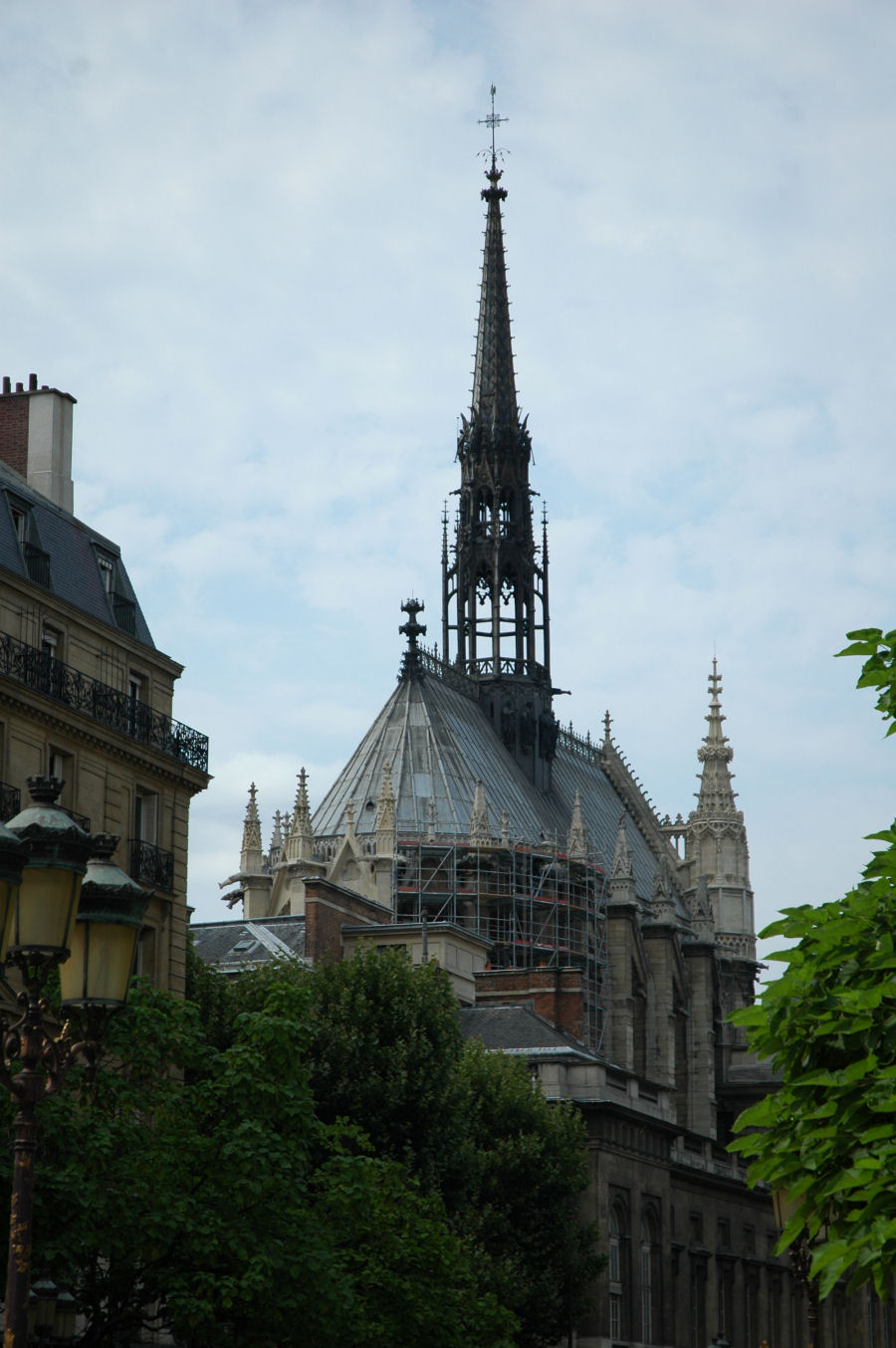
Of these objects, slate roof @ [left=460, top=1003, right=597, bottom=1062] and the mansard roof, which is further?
the mansard roof

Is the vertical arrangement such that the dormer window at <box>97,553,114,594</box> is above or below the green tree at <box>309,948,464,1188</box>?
above

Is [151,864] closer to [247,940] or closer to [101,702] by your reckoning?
[101,702]

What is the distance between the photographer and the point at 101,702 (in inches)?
1625

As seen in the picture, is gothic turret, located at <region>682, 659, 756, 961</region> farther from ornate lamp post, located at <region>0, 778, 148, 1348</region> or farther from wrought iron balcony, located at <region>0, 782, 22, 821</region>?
ornate lamp post, located at <region>0, 778, 148, 1348</region>

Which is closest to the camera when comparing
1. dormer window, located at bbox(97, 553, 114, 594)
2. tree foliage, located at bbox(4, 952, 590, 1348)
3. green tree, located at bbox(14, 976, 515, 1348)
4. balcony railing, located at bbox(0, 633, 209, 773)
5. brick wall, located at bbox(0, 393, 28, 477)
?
A: green tree, located at bbox(14, 976, 515, 1348)

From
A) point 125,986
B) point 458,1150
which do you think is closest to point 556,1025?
point 458,1150

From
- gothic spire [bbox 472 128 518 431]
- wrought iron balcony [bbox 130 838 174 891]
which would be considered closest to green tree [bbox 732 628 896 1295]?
wrought iron balcony [bbox 130 838 174 891]

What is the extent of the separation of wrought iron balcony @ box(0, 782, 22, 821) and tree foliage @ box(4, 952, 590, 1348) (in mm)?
4590

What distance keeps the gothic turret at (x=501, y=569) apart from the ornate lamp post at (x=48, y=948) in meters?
83.8

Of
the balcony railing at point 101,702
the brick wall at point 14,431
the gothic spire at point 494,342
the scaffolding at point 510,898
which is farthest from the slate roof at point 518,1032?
the gothic spire at point 494,342

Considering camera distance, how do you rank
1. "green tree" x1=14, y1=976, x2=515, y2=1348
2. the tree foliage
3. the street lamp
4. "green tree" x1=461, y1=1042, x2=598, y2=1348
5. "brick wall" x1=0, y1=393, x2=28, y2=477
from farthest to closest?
"green tree" x1=461, y1=1042, x2=598, y2=1348, "brick wall" x1=0, y1=393, x2=28, y2=477, the tree foliage, "green tree" x1=14, y1=976, x2=515, y2=1348, the street lamp

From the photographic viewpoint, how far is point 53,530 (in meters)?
43.0

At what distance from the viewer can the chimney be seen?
4491 cm

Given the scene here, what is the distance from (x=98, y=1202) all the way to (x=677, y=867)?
89.5m
